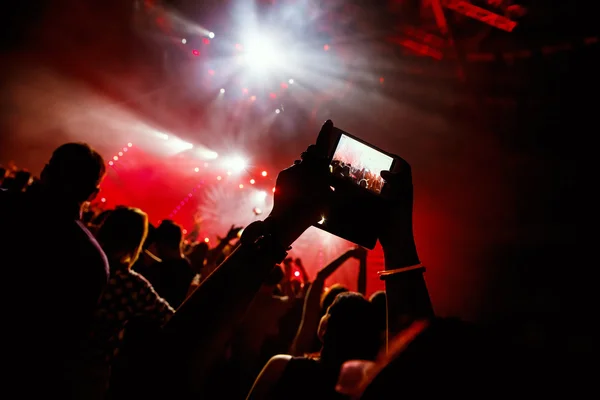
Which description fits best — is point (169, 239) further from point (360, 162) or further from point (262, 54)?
point (262, 54)

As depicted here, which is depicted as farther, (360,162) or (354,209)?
(360,162)

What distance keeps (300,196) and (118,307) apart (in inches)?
73.9

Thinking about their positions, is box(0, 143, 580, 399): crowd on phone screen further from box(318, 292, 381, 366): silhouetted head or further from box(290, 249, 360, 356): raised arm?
box(290, 249, 360, 356): raised arm

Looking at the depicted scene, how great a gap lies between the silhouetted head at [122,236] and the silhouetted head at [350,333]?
4.99ft

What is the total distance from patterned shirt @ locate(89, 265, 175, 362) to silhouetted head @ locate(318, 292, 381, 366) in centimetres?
105

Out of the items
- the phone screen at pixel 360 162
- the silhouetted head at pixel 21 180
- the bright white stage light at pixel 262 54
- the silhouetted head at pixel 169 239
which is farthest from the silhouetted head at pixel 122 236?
the bright white stage light at pixel 262 54

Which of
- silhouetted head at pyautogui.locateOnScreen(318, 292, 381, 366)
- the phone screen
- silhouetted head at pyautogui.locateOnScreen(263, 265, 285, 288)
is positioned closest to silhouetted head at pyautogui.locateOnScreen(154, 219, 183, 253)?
silhouetted head at pyautogui.locateOnScreen(263, 265, 285, 288)

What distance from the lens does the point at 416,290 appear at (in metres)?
1.07

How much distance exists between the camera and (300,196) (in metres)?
0.86

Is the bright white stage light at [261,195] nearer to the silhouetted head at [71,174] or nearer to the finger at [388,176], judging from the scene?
the silhouetted head at [71,174]

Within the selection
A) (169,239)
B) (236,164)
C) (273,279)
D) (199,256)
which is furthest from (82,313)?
(236,164)

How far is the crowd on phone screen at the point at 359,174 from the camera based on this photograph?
53.4 inches

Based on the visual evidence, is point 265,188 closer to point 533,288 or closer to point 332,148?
point 533,288

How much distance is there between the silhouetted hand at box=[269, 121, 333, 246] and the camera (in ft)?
2.76
